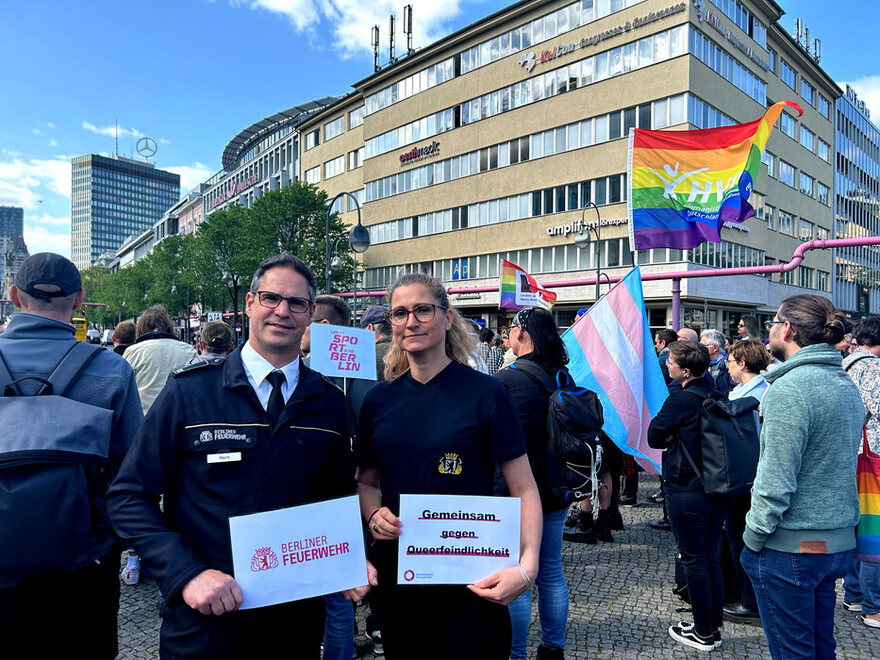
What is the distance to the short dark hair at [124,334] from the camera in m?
6.85

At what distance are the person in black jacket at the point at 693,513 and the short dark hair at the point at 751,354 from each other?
671 millimetres

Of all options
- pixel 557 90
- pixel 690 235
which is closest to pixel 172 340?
pixel 690 235

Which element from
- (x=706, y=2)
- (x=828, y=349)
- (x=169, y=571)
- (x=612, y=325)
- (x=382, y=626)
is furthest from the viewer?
(x=706, y=2)

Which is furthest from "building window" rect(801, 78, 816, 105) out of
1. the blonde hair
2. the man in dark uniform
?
the man in dark uniform

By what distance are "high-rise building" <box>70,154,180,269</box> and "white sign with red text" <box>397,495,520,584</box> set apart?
20109cm

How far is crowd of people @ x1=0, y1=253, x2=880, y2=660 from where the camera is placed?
72.5 inches

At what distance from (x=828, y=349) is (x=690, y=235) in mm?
6348

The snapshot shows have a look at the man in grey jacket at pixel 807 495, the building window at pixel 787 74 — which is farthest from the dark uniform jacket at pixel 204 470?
the building window at pixel 787 74

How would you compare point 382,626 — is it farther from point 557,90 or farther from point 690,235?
point 557,90

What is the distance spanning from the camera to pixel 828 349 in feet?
8.75

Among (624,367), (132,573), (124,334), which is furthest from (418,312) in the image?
(124,334)

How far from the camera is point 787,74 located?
129 ft

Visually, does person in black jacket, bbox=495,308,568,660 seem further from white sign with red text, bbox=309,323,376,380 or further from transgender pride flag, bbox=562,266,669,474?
transgender pride flag, bbox=562,266,669,474

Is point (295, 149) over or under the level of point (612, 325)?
over
